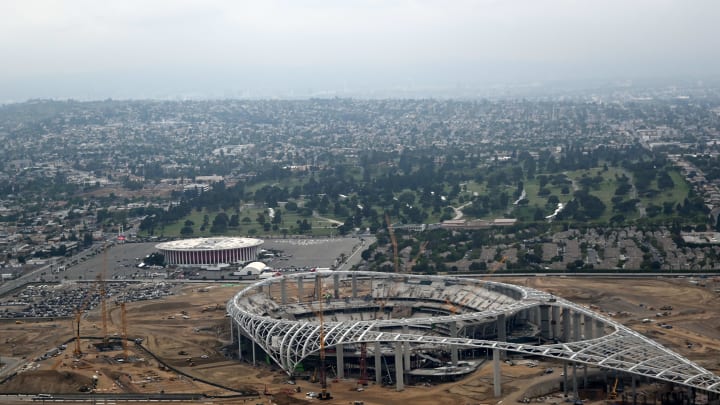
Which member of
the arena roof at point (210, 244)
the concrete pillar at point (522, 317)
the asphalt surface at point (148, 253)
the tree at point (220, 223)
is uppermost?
the concrete pillar at point (522, 317)

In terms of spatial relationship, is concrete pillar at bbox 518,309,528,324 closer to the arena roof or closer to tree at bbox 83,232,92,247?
the arena roof

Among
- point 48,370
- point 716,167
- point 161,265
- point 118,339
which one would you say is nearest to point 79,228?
point 161,265

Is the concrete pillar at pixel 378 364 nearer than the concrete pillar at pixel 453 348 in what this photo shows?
Yes

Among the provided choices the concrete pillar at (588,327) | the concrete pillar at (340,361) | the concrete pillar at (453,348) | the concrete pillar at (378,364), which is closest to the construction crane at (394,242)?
the concrete pillar at (588,327)

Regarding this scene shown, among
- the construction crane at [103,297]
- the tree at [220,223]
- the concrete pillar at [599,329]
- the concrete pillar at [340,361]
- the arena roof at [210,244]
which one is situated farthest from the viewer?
the tree at [220,223]

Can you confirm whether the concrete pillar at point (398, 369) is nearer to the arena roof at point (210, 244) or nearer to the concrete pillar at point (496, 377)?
the concrete pillar at point (496, 377)

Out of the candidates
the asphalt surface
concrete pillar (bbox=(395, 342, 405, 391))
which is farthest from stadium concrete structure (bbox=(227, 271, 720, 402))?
the asphalt surface
